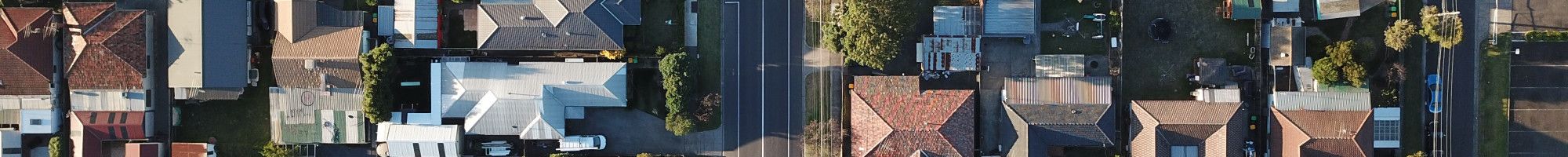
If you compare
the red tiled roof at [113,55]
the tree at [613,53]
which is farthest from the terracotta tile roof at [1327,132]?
the red tiled roof at [113,55]

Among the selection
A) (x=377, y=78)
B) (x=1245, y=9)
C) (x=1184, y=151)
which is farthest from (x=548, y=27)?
(x=1245, y=9)

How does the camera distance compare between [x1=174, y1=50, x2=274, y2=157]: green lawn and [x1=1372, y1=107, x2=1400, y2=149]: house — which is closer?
[x1=1372, y1=107, x2=1400, y2=149]: house

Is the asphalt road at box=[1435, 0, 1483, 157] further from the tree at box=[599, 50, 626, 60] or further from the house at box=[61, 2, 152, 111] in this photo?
the house at box=[61, 2, 152, 111]

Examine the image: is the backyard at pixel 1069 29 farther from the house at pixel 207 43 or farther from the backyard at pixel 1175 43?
the house at pixel 207 43

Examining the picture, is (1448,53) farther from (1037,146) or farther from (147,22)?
(147,22)

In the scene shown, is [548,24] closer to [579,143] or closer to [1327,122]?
[579,143]

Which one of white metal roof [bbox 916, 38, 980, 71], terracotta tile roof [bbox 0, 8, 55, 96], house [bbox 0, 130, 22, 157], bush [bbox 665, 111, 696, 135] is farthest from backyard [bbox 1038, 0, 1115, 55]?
house [bbox 0, 130, 22, 157]
